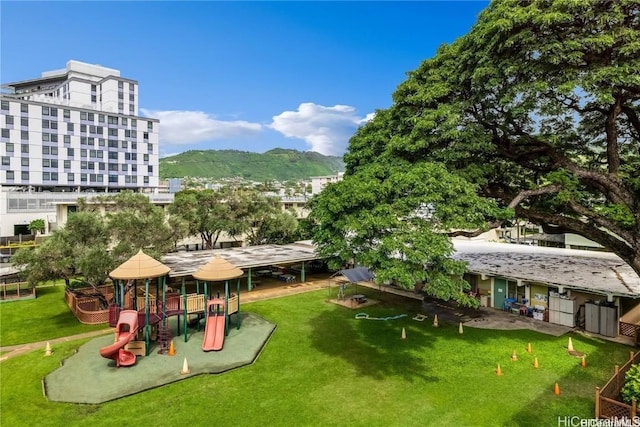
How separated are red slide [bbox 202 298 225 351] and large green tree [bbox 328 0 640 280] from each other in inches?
341

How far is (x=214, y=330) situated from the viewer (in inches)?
685

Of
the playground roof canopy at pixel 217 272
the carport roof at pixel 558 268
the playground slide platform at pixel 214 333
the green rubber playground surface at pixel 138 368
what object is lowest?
the green rubber playground surface at pixel 138 368

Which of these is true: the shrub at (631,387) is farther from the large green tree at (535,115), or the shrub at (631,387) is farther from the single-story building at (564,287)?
the single-story building at (564,287)

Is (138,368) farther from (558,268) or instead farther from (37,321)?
(558,268)

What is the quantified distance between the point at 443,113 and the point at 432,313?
12.5 meters

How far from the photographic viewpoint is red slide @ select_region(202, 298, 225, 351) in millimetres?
16625

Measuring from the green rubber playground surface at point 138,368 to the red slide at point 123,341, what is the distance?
304mm

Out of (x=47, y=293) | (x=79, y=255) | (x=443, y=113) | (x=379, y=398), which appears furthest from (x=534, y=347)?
(x=47, y=293)

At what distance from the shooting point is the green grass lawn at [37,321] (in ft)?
61.5

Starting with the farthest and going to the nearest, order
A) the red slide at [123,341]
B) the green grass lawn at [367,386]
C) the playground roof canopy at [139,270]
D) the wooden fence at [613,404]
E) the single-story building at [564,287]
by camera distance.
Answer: the single-story building at [564,287] → the playground roof canopy at [139,270] → the red slide at [123,341] → the green grass lawn at [367,386] → the wooden fence at [613,404]

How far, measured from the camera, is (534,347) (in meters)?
16.6

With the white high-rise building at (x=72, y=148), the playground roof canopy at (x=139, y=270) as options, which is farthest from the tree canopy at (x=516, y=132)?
the white high-rise building at (x=72, y=148)

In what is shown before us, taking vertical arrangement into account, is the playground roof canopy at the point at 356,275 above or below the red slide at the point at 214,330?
Result: above

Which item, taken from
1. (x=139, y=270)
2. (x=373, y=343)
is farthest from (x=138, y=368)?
(x=373, y=343)
